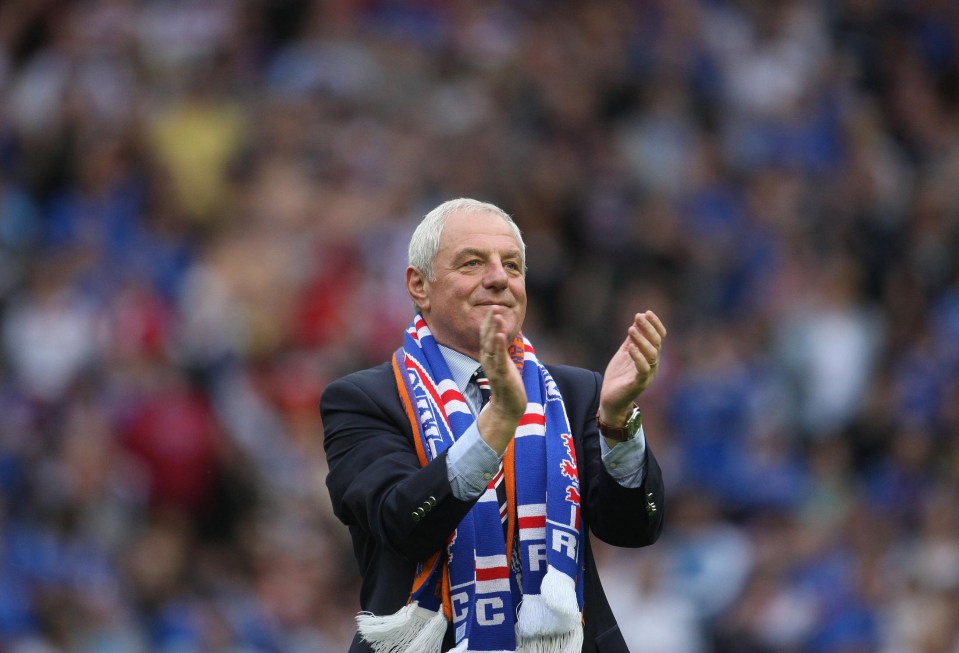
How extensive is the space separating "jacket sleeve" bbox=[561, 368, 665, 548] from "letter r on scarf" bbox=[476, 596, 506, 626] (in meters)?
0.35

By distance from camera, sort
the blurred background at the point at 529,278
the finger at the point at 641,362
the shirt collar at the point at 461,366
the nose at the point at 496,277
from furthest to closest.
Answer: the blurred background at the point at 529,278
the shirt collar at the point at 461,366
the nose at the point at 496,277
the finger at the point at 641,362

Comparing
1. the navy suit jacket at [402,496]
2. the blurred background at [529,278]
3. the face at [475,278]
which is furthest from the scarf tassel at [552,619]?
the blurred background at [529,278]

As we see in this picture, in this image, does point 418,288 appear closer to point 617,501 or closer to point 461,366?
point 461,366

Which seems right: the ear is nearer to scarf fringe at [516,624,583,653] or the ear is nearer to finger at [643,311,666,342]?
finger at [643,311,666,342]

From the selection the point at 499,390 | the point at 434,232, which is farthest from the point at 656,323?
the point at 434,232

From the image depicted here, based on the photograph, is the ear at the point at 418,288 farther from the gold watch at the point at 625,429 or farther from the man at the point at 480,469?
the gold watch at the point at 625,429

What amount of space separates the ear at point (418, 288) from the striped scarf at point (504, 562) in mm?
273

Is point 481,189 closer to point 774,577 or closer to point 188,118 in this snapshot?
point 188,118

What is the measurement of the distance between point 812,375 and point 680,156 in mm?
2349

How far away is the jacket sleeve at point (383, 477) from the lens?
12.8 ft

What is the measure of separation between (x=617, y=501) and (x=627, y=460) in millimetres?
120

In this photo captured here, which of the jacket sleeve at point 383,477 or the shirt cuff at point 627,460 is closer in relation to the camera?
the jacket sleeve at point 383,477

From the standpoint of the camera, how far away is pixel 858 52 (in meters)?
13.5

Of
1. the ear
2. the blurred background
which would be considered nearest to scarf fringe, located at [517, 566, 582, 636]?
the ear
